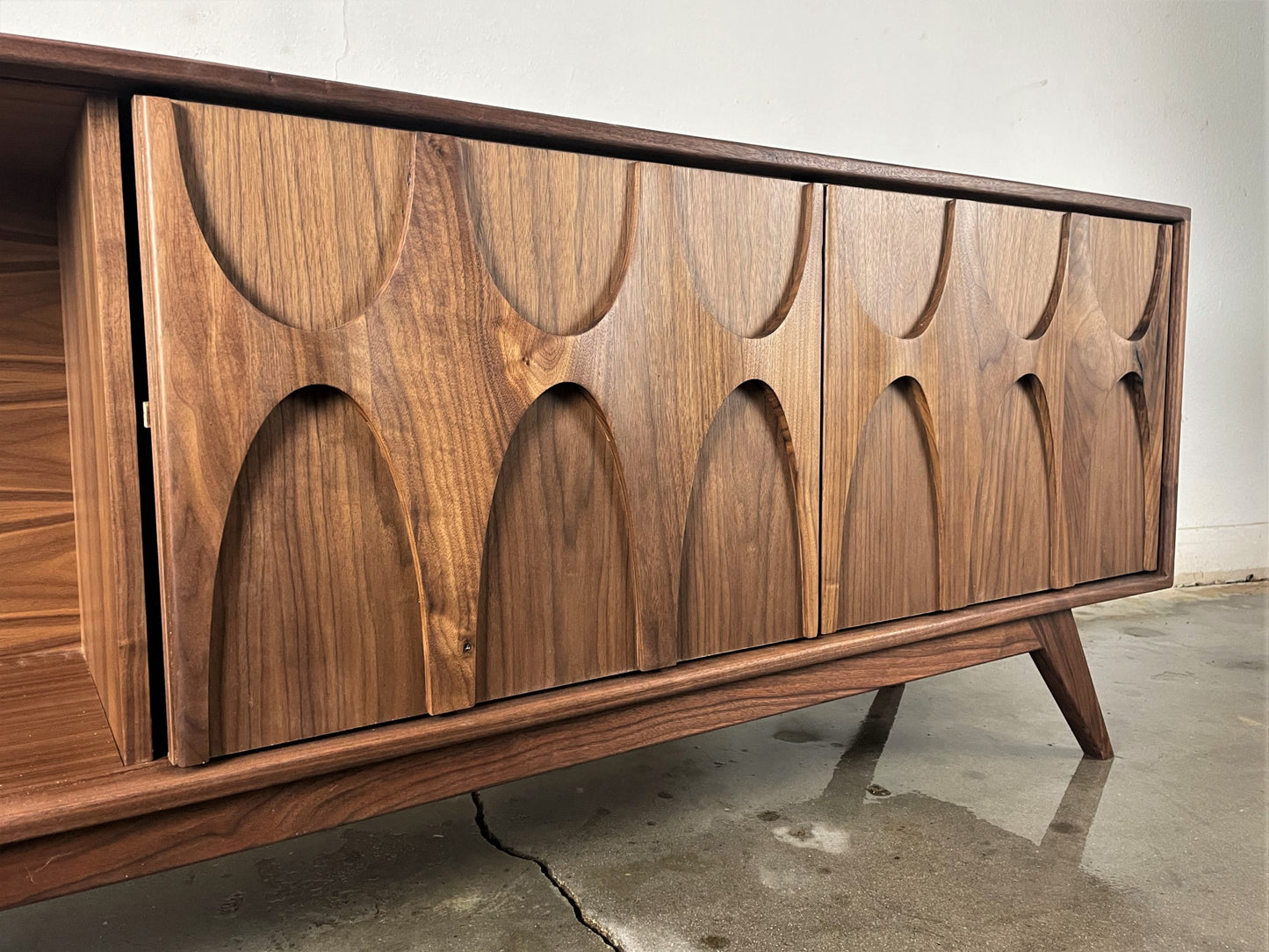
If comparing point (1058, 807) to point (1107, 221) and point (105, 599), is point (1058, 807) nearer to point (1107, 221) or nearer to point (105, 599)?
point (1107, 221)

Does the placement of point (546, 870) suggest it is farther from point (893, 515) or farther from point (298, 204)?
point (298, 204)

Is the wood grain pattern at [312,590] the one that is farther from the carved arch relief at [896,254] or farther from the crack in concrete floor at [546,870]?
the carved arch relief at [896,254]

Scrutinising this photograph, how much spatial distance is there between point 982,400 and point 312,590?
0.69m

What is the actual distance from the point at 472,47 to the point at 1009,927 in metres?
1.36

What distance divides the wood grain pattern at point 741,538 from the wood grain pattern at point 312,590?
0.25 metres

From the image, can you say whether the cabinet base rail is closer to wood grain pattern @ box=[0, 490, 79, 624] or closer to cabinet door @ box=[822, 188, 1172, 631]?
cabinet door @ box=[822, 188, 1172, 631]

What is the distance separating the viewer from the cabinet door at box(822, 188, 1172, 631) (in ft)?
2.96

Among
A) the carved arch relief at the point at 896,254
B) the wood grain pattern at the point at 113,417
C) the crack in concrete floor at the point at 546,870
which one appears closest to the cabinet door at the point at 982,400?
the carved arch relief at the point at 896,254

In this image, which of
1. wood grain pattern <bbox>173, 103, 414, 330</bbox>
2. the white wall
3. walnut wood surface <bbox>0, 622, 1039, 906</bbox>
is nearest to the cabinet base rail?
walnut wood surface <bbox>0, 622, 1039, 906</bbox>

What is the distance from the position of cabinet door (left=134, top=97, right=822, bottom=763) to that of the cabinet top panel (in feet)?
0.05

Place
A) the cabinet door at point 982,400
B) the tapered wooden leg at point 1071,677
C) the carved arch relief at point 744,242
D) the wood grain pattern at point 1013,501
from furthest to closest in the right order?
the tapered wooden leg at point 1071,677
the wood grain pattern at point 1013,501
the cabinet door at point 982,400
the carved arch relief at point 744,242

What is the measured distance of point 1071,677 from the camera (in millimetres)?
1162

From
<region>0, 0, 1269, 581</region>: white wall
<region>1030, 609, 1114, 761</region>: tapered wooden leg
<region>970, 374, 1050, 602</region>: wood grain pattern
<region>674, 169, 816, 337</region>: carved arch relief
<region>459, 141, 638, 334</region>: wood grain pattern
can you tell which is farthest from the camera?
<region>0, 0, 1269, 581</region>: white wall

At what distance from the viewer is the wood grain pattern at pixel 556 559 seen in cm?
73
